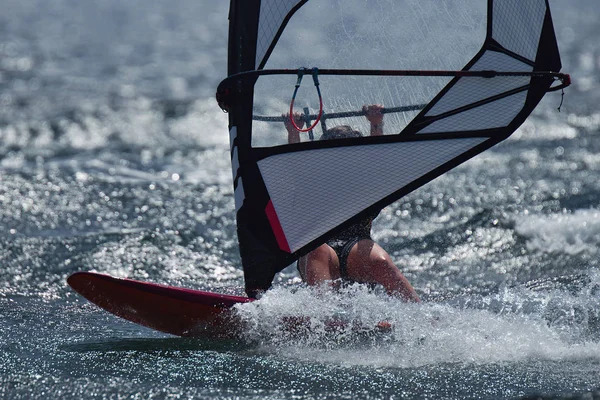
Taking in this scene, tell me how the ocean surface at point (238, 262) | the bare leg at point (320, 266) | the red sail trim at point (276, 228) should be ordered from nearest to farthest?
the ocean surface at point (238, 262), the red sail trim at point (276, 228), the bare leg at point (320, 266)

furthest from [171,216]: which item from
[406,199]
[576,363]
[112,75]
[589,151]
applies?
[112,75]

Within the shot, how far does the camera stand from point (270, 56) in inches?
164

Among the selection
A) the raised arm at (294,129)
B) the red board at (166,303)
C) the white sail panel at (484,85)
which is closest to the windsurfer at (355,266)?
the red board at (166,303)

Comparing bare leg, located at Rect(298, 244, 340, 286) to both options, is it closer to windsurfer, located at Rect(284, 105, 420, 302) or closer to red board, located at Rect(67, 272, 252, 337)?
windsurfer, located at Rect(284, 105, 420, 302)

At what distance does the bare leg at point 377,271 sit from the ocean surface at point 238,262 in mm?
93

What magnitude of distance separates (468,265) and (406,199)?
1428mm

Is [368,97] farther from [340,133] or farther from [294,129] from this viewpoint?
[294,129]

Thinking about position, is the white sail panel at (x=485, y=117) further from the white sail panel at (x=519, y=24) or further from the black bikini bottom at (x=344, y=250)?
the black bikini bottom at (x=344, y=250)

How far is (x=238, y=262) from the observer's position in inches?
245

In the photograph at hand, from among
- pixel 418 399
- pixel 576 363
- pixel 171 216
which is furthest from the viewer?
pixel 171 216

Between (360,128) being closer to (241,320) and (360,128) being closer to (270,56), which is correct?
(270,56)

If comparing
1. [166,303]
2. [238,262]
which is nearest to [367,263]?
[166,303]

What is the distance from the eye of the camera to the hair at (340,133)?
407cm

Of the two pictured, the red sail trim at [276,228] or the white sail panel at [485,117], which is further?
the red sail trim at [276,228]
